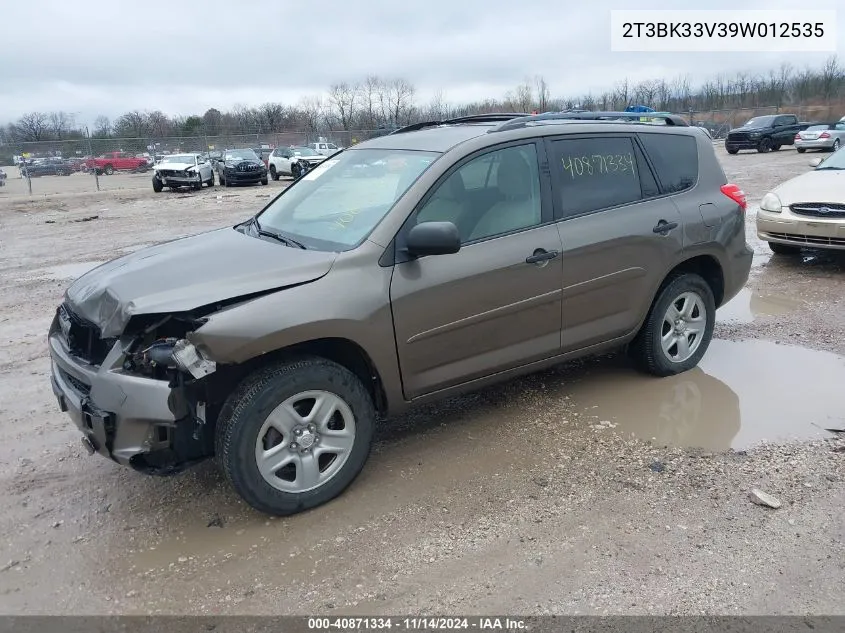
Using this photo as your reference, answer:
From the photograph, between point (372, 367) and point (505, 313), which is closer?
point (372, 367)

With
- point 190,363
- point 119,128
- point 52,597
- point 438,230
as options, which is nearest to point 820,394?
point 438,230

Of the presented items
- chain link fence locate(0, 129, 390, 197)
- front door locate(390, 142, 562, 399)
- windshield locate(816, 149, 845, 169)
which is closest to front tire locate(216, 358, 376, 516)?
front door locate(390, 142, 562, 399)

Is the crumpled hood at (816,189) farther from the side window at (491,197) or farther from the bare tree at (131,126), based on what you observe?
the bare tree at (131,126)

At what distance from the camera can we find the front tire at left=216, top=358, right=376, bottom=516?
3.12 m

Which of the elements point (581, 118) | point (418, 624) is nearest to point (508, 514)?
point (418, 624)

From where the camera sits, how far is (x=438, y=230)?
3.42 m

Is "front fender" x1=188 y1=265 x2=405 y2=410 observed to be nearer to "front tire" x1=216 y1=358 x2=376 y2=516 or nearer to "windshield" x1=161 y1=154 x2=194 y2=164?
"front tire" x1=216 y1=358 x2=376 y2=516

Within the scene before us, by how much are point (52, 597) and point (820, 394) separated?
4747 mm

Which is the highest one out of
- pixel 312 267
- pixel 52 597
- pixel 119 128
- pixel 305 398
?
pixel 119 128

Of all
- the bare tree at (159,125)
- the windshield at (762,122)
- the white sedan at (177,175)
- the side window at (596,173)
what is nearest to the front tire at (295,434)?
the side window at (596,173)

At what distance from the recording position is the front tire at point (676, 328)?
4766mm

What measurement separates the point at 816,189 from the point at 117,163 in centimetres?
3421

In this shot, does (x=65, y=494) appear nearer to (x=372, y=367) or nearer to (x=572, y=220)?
(x=372, y=367)

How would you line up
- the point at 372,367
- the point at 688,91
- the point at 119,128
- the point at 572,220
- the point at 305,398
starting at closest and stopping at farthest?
the point at 305,398, the point at 372,367, the point at 572,220, the point at 119,128, the point at 688,91
